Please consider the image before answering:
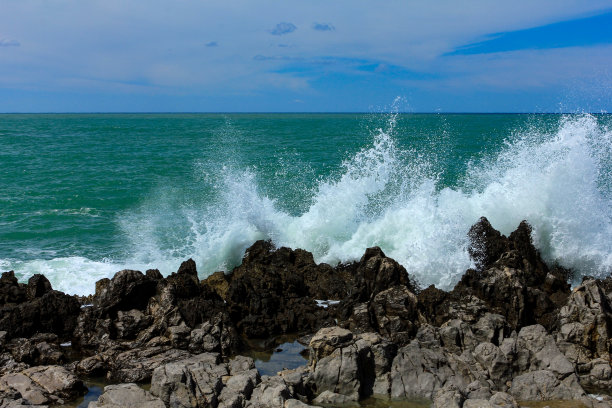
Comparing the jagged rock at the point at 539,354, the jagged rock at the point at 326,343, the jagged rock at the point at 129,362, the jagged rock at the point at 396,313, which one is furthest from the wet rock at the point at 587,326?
the jagged rock at the point at 129,362

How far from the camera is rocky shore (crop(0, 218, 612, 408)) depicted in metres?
9.73

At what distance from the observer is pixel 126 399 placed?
905 centimetres

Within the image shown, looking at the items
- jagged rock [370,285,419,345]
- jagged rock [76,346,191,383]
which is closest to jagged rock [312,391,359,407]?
jagged rock [370,285,419,345]

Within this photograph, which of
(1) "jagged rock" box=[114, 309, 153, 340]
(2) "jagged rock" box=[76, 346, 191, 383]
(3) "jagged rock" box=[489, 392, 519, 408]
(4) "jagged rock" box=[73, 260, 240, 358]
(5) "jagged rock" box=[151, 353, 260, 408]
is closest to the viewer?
(3) "jagged rock" box=[489, 392, 519, 408]

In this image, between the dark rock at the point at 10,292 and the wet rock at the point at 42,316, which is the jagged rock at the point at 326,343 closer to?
the wet rock at the point at 42,316

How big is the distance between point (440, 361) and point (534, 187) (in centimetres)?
998

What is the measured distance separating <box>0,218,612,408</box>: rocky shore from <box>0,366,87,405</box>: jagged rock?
3 centimetres

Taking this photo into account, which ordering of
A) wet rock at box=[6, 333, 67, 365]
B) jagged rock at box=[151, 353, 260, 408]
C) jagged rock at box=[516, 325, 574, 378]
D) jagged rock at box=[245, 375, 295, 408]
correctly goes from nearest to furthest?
jagged rock at box=[245, 375, 295, 408] → jagged rock at box=[151, 353, 260, 408] → jagged rock at box=[516, 325, 574, 378] → wet rock at box=[6, 333, 67, 365]

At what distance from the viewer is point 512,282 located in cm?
1301

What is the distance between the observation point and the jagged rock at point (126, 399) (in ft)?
29.3

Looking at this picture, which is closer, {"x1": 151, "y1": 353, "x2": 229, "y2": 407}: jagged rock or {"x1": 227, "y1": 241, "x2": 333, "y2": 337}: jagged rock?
{"x1": 151, "y1": 353, "x2": 229, "y2": 407}: jagged rock

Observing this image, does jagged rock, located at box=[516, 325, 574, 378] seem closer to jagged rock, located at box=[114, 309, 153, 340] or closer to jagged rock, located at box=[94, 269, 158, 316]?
jagged rock, located at box=[114, 309, 153, 340]

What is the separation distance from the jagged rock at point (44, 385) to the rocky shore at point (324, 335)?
3 cm

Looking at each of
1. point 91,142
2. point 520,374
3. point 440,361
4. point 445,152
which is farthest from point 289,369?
point 91,142
